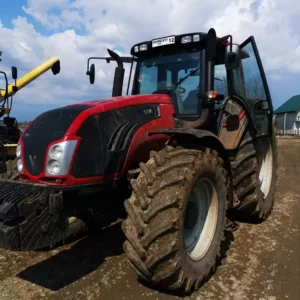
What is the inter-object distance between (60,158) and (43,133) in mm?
338

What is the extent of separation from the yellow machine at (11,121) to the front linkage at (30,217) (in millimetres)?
2947

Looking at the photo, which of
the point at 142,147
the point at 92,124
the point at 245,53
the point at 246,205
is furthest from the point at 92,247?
the point at 245,53

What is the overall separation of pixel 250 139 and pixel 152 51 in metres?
1.69

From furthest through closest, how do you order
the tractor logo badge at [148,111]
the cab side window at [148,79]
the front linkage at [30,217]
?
the cab side window at [148,79] → the tractor logo badge at [148,111] → the front linkage at [30,217]

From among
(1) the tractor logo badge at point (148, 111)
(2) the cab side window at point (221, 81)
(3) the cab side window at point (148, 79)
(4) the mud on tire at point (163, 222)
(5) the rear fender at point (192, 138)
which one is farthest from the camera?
(3) the cab side window at point (148, 79)

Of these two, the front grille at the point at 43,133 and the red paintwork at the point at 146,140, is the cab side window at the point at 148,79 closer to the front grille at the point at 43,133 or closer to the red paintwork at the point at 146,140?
the red paintwork at the point at 146,140

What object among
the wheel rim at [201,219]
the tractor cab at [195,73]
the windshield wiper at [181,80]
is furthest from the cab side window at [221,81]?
the wheel rim at [201,219]

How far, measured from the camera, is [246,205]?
4.30 metres

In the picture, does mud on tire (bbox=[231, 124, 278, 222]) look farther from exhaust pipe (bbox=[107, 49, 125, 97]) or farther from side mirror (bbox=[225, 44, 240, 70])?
exhaust pipe (bbox=[107, 49, 125, 97])

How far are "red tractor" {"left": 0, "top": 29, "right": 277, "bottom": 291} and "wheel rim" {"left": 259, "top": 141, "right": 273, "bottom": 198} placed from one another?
93cm

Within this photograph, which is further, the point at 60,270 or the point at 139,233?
the point at 60,270

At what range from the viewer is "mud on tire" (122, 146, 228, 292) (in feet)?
8.63

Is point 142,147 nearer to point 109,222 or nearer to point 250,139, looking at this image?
point 109,222

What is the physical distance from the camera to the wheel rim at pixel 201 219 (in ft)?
10.5
